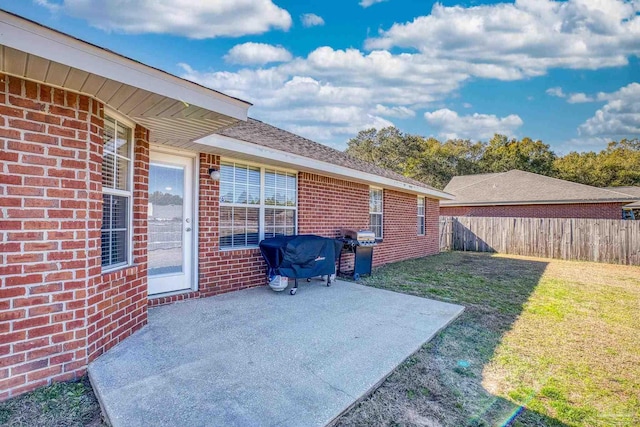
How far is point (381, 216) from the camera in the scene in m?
9.75

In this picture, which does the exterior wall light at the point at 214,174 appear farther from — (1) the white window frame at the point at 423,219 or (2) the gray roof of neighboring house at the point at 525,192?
(2) the gray roof of neighboring house at the point at 525,192

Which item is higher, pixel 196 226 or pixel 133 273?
pixel 196 226

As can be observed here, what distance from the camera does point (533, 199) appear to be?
52.7 feet

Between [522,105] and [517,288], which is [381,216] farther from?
[522,105]

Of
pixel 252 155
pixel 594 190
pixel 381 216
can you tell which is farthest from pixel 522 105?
pixel 252 155

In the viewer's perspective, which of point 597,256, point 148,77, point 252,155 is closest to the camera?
point 148,77

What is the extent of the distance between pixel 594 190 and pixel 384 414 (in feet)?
63.0

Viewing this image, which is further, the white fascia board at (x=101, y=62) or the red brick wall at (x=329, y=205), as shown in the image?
the red brick wall at (x=329, y=205)

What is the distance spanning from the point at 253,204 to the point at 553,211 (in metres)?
16.8

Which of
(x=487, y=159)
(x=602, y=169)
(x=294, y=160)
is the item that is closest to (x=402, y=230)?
(x=294, y=160)

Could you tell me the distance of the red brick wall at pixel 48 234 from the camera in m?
2.38

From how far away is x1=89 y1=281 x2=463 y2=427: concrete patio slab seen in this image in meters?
2.22

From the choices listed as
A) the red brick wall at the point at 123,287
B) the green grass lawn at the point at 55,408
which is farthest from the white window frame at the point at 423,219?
the green grass lawn at the point at 55,408

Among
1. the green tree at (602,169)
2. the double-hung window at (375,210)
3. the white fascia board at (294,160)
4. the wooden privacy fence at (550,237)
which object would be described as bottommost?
the wooden privacy fence at (550,237)
